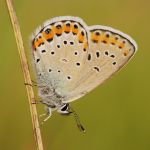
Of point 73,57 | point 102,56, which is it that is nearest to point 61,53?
point 73,57

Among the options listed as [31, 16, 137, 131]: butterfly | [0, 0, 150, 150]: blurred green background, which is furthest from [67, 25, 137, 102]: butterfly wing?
[0, 0, 150, 150]: blurred green background

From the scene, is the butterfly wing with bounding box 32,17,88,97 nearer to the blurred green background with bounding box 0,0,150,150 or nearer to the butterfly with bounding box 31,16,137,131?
the butterfly with bounding box 31,16,137,131

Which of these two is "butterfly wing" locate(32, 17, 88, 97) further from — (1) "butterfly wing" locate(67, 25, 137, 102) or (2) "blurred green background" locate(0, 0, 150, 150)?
(2) "blurred green background" locate(0, 0, 150, 150)

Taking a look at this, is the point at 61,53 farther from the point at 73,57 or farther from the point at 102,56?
the point at 102,56

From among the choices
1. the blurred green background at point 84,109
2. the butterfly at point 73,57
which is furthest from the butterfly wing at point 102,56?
the blurred green background at point 84,109

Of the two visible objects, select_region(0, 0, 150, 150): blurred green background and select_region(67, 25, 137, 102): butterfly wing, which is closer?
select_region(67, 25, 137, 102): butterfly wing

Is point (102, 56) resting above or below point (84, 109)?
above
